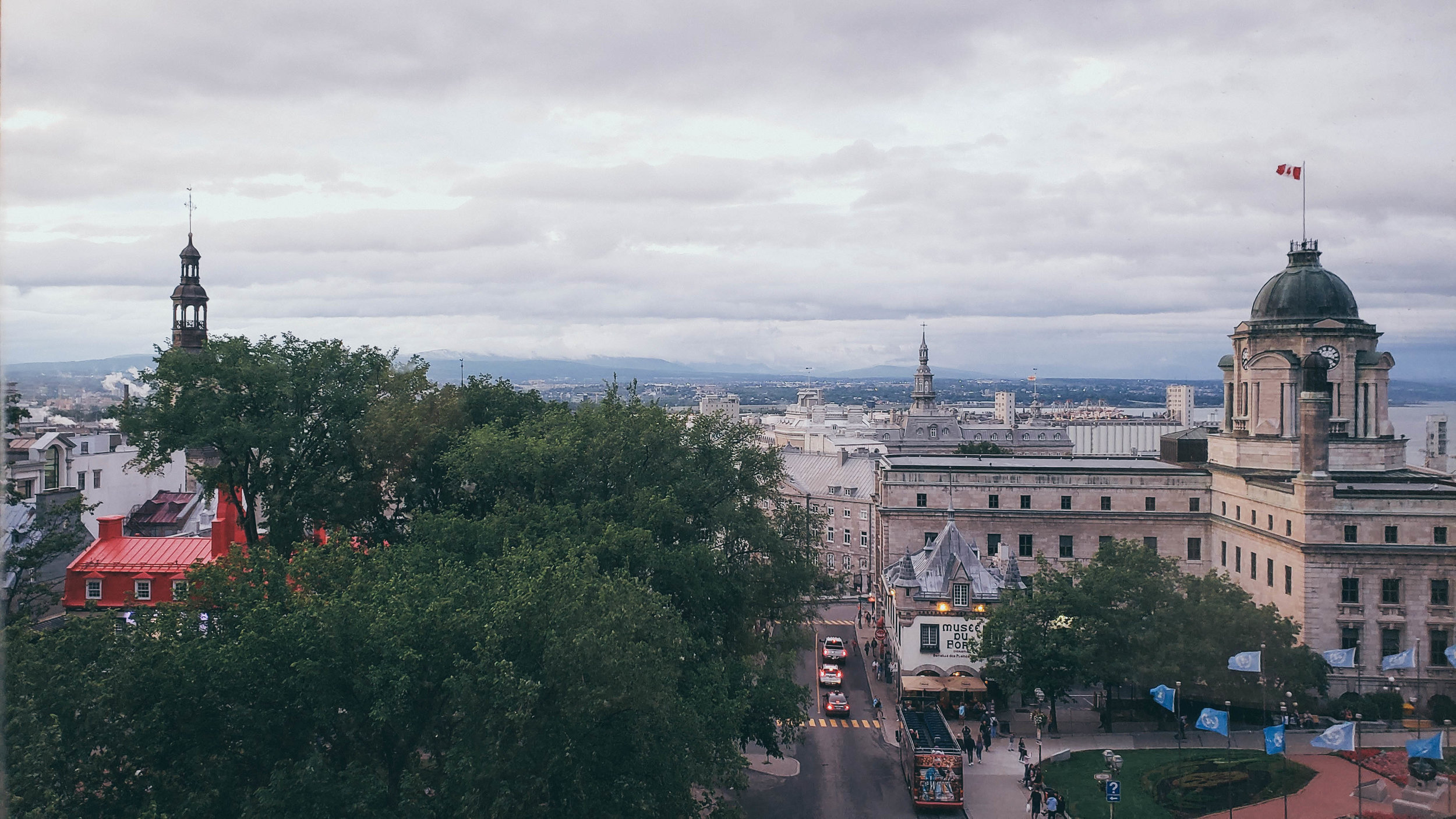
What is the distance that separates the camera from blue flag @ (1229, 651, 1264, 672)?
160 feet

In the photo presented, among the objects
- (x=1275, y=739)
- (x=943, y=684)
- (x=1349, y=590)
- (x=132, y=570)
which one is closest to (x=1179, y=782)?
(x=1275, y=739)

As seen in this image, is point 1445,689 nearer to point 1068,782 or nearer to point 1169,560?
point 1169,560

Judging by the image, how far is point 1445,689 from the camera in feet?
187

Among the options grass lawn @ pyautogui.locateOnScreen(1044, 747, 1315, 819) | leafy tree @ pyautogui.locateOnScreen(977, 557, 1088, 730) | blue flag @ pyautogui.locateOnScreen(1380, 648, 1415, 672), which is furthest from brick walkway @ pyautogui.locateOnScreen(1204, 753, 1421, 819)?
leafy tree @ pyautogui.locateOnScreen(977, 557, 1088, 730)

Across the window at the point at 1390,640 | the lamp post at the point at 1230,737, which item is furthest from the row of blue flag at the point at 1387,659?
the lamp post at the point at 1230,737

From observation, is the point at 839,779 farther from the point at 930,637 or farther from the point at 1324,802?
the point at 1324,802

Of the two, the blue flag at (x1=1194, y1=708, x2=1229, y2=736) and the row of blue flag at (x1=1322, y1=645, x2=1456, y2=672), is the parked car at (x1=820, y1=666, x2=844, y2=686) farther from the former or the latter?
the blue flag at (x1=1194, y1=708, x2=1229, y2=736)

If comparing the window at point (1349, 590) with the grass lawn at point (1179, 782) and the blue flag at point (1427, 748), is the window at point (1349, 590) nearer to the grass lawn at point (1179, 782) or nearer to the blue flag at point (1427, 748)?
the grass lawn at point (1179, 782)

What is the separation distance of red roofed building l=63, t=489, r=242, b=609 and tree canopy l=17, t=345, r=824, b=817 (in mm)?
13052

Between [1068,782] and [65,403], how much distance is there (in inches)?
3708

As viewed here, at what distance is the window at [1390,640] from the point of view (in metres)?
57.8

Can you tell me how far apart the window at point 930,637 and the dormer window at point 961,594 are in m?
1.88

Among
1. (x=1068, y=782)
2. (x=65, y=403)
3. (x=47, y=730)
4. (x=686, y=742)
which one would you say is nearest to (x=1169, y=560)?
(x=1068, y=782)

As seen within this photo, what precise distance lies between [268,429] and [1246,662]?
153 feet
